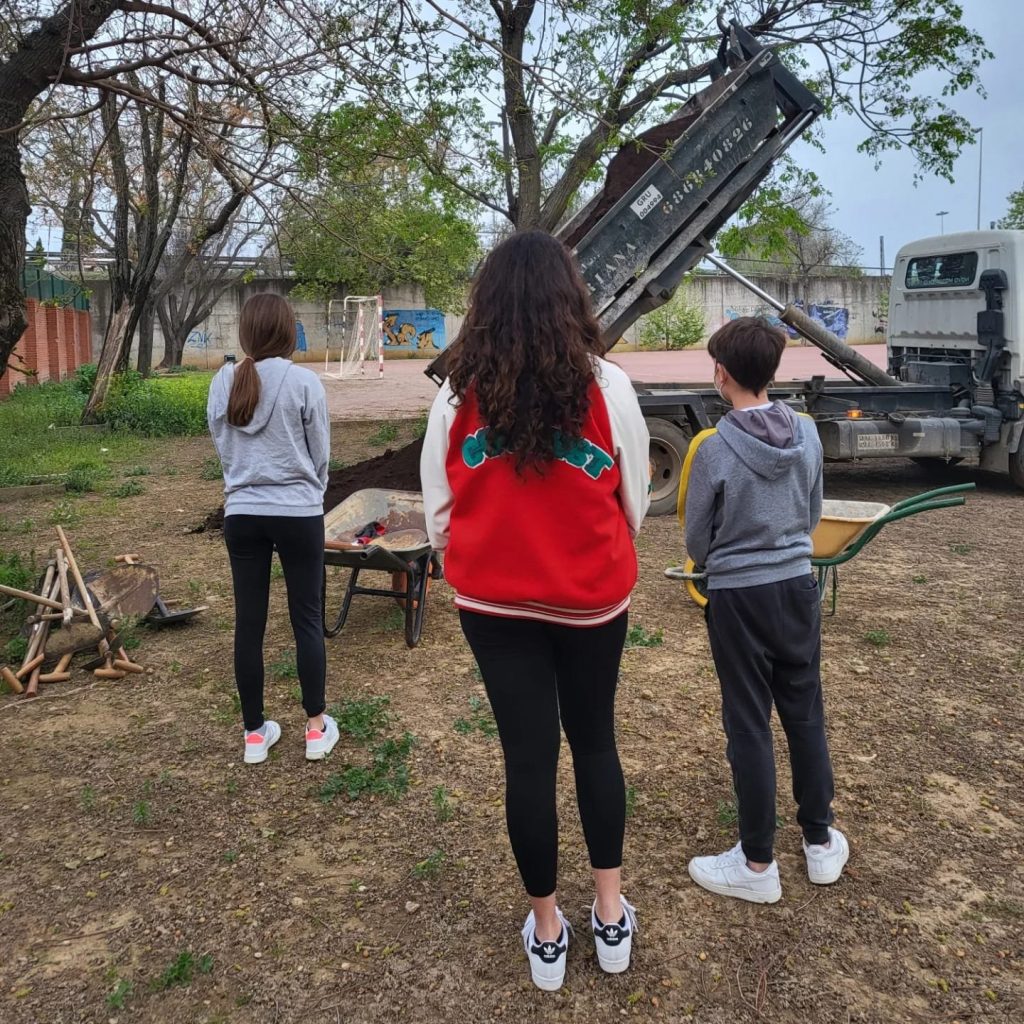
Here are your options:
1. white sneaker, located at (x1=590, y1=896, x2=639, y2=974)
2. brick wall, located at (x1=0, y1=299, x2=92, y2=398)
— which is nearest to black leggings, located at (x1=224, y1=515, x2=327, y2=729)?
white sneaker, located at (x1=590, y1=896, x2=639, y2=974)

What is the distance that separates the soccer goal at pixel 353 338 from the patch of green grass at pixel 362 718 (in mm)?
25892

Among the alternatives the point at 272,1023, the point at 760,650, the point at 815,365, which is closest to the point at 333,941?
the point at 272,1023

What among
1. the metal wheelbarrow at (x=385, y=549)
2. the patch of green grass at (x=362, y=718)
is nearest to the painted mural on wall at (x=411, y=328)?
the metal wheelbarrow at (x=385, y=549)

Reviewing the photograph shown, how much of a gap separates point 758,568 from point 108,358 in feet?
49.6

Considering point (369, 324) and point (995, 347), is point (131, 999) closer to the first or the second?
point (995, 347)

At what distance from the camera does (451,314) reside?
38656 millimetres

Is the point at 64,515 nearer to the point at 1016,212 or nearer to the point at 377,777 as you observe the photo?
the point at 377,777

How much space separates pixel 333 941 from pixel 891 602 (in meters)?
4.43

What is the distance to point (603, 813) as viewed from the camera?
8.00 feet

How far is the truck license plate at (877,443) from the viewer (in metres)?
9.20

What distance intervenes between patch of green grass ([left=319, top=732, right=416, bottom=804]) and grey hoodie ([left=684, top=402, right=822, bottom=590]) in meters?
1.58

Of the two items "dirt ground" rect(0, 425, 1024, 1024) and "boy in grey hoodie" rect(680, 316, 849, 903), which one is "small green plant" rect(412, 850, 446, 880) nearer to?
"dirt ground" rect(0, 425, 1024, 1024)

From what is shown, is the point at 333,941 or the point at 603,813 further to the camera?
the point at 333,941

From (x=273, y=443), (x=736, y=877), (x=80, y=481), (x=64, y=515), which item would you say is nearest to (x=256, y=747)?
(x=273, y=443)
